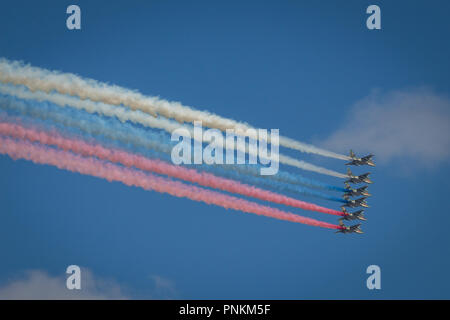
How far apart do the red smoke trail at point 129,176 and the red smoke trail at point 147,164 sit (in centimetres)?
62

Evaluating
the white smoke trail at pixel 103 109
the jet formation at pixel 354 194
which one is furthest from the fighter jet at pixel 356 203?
the white smoke trail at pixel 103 109

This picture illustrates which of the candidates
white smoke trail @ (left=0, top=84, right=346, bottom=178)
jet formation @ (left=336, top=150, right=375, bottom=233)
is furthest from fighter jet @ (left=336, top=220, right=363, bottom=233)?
white smoke trail @ (left=0, top=84, right=346, bottom=178)

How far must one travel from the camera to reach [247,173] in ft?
155

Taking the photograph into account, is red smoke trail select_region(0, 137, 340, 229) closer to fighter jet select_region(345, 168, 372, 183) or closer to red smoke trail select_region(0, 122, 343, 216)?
red smoke trail select_region(0, 122, 343, 216)

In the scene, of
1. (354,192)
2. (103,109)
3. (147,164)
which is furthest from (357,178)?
(103,109)

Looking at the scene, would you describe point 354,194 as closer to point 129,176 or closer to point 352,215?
point 352,215

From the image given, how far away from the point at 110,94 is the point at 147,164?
15.9ft

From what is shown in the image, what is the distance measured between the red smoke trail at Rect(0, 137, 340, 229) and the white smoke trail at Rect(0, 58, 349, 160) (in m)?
3.28

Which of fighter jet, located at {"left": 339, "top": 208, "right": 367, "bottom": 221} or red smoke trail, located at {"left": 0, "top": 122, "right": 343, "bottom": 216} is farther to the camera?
fighter jet, located at {"left": 339, "top": 208, "right": 367, "bottom": 221}

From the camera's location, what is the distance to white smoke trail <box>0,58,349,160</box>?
1471 inches
